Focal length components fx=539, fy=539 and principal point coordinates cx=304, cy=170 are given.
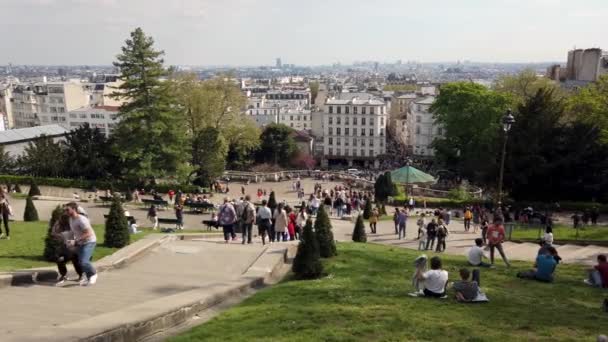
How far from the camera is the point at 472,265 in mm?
14773

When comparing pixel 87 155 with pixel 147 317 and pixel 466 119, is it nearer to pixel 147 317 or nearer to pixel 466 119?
pixel 147 317

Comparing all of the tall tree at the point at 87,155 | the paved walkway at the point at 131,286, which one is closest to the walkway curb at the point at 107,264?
the paved walkway at the point at 131,286

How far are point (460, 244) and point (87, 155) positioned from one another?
30.0m

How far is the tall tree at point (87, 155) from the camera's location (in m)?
40.8

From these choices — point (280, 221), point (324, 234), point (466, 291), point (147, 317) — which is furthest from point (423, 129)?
point (147, 317)

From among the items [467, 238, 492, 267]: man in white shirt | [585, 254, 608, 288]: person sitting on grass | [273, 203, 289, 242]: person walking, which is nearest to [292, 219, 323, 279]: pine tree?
[467, 238, 492, 267]: man in white shirt

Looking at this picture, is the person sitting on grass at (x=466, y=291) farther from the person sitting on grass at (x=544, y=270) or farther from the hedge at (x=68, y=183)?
the hedge at (x=68, y=183)

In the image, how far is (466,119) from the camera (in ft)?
184

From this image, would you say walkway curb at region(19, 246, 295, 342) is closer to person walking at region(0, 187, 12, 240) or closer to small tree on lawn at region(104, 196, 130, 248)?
small tree on lawn at region(104, 196, 130, 248)

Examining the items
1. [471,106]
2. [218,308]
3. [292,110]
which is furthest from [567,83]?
[218,308]

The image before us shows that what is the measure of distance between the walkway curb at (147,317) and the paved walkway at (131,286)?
1.39 feet

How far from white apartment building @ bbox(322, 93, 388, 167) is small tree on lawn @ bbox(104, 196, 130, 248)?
7801cm

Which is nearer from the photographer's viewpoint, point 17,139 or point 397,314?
point 397,314

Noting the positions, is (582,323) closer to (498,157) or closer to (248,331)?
(248,331)
